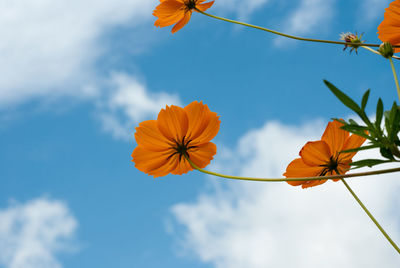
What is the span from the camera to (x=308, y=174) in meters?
0.97

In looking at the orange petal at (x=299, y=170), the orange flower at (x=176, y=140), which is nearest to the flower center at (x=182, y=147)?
the orange flower at (x=176, y=140)

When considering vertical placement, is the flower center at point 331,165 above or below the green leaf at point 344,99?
above

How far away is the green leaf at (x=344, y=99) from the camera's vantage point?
0.62 metres

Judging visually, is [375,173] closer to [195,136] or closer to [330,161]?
[330,161]

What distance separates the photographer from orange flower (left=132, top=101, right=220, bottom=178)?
3.05 feet

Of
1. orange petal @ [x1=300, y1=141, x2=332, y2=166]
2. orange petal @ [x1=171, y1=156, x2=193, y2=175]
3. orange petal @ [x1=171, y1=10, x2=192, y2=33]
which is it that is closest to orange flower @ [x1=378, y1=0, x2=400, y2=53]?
orange petal @ [x1=300, y1=141, x2=332, y2=166]

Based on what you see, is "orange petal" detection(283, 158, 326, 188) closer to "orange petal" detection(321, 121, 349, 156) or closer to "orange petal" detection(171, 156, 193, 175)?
"orange petal" detection(321, 121, 349, 156)

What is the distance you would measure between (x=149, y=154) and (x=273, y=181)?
369 mm

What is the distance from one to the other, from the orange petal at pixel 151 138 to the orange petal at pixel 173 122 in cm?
1

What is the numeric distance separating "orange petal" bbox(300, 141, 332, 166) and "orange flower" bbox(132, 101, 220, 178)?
0.19 meters

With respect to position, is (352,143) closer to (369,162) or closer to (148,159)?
(369,162)

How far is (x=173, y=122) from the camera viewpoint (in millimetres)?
940

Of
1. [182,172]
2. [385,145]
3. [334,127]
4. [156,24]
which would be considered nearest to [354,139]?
[334,127]

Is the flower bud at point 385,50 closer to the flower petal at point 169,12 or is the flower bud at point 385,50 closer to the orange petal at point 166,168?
the orange petal at point 166,168
